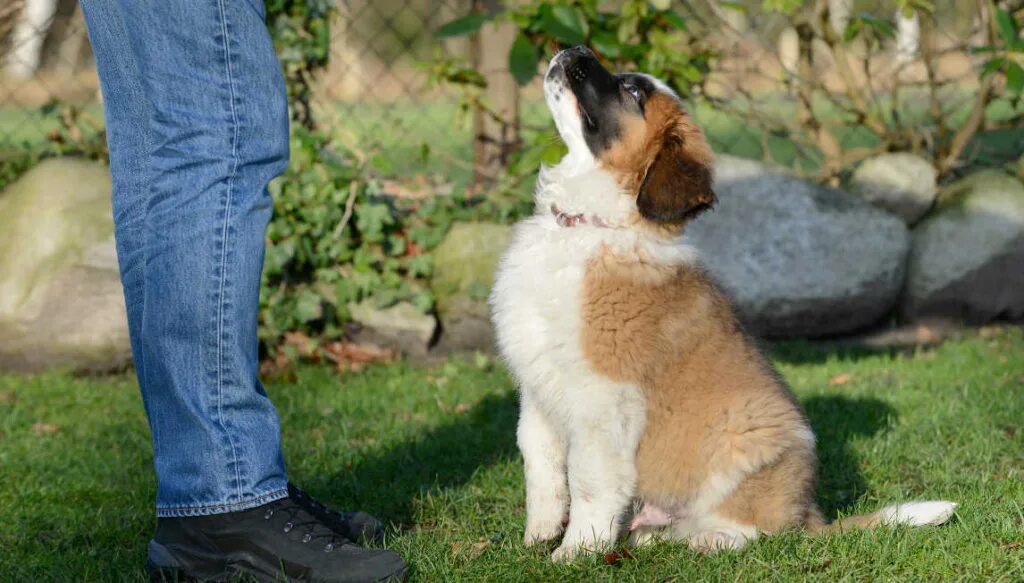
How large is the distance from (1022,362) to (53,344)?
4948 mm

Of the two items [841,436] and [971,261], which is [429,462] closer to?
[841,436]

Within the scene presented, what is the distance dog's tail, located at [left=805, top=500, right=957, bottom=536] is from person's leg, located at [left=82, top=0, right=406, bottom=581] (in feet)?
4.13

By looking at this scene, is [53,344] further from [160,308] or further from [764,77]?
[764,77]

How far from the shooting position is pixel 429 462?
4246 millimetres

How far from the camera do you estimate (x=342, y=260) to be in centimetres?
611

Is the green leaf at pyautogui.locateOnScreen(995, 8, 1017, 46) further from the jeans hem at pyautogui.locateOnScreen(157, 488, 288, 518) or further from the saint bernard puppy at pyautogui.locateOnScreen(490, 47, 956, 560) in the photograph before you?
the jeans hem at pyautogui.locateOnScreen(157, 488, 288, 518)

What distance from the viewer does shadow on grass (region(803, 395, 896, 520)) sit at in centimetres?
382

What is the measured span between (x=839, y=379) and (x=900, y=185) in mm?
1598

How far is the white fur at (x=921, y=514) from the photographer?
125 inches

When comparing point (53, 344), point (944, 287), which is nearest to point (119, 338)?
point (53, 344)

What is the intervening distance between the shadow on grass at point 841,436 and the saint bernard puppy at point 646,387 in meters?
0.50

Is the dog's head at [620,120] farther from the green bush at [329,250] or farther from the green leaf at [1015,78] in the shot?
the green leaf at [1015,78]

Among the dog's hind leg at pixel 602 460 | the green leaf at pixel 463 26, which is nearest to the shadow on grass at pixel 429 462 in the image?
the dog's hind leg at pixel 602 460

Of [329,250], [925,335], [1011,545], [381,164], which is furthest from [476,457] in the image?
[925,335]
